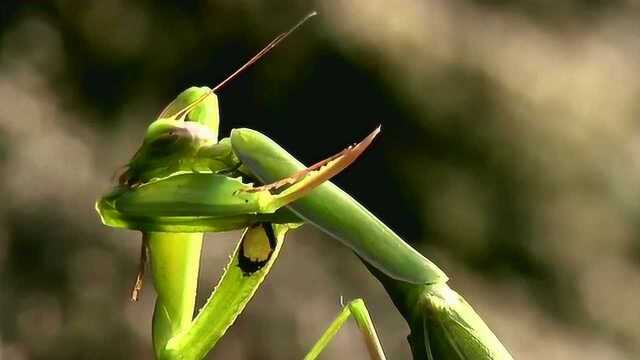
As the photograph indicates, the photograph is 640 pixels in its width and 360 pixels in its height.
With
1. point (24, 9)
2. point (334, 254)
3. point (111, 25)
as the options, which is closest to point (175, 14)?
point (111, 25)

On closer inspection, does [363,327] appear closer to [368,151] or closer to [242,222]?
[242,222]

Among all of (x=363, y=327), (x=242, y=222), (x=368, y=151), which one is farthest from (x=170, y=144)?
(x=368, y=151)

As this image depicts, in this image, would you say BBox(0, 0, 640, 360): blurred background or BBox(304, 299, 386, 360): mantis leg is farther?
BBox(0, 0, 640, 360): blurred background

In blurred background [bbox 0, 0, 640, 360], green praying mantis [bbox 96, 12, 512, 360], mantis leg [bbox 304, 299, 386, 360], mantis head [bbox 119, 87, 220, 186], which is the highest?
mantis head [bbox 119, 87, 220, 186]

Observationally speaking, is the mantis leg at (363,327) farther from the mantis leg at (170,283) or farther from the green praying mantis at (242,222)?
the mantis leg at (170,283)

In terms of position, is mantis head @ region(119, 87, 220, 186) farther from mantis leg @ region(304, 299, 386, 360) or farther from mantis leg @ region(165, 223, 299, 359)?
mantis leg @ region(304, 299, 386, 360)

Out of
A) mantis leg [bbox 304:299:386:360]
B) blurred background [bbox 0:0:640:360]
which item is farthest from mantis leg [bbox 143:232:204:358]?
blurred background [bbox 0:0:640:360]

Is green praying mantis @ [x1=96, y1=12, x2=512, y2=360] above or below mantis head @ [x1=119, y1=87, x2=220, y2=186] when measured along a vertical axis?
below

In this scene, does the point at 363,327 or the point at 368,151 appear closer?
the point at 363,327

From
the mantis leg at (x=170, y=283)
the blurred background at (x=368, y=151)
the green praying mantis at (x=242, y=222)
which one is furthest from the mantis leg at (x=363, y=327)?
the blurred background at (x=368, y=151)
